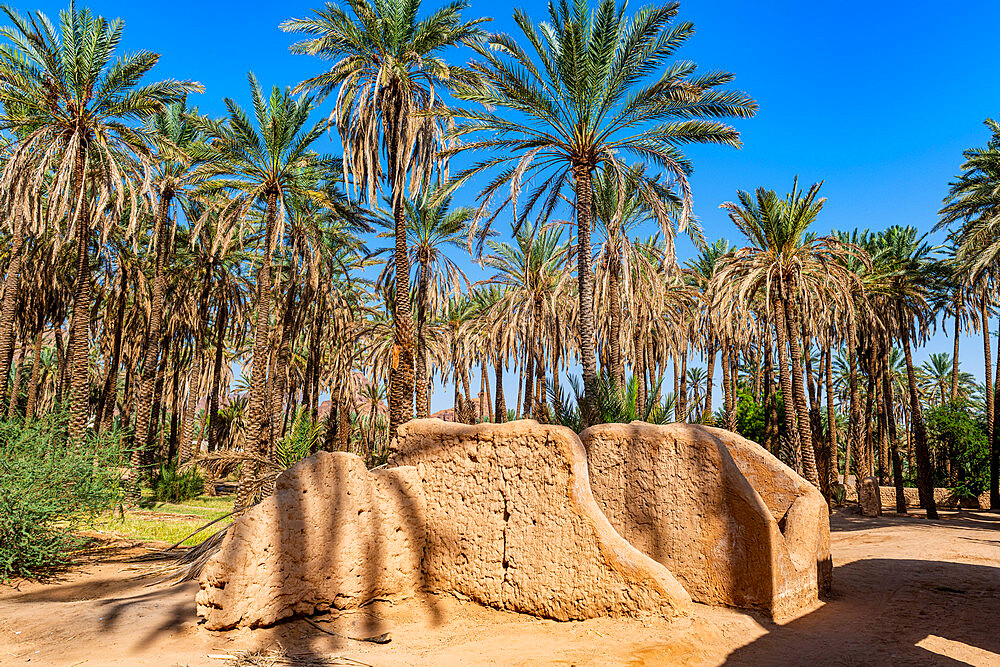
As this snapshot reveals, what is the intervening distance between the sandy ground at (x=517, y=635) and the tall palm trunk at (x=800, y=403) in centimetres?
971

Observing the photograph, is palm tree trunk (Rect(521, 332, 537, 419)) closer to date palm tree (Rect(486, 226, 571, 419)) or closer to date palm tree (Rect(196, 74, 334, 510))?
date palm tree (Rect(486, 226, 571, 419))

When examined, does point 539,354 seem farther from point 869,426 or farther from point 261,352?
point 869,426

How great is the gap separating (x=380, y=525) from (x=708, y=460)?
11.7 feet

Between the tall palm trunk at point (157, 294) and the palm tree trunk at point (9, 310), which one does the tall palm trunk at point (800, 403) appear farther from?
the palm tree trunk at point (9, 310)

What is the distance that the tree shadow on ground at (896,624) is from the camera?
17.5ft

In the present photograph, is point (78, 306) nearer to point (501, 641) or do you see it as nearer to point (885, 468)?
point (501, 641)

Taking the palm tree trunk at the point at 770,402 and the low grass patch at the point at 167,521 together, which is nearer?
the low grass patch at the point at 167,521

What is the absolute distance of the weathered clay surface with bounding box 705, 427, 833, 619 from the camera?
657 cm

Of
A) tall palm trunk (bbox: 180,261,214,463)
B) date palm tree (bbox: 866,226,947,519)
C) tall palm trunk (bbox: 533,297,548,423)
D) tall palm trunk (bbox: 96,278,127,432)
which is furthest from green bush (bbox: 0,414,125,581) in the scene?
date palm tree (bbox: 866,226,947,519)

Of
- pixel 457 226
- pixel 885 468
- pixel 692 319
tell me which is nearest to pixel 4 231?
pixel 457 226

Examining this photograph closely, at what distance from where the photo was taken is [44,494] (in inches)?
374

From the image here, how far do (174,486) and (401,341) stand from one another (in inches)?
365

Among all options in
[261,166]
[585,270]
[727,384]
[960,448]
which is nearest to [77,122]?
[261,166]

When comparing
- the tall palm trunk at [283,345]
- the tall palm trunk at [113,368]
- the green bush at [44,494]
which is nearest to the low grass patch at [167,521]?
the green bush at [44,494]
